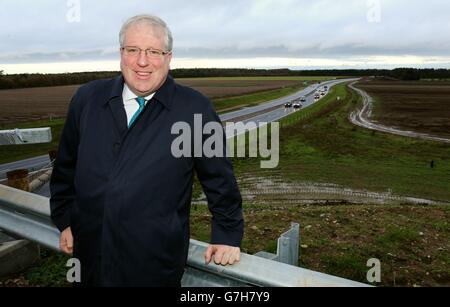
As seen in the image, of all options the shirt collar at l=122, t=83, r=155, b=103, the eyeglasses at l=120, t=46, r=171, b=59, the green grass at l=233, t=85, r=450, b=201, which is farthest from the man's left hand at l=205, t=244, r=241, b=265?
the green grass at l=233, t=85, r=450, b=201

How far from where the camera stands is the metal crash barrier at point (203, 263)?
Result: 178 centimetres

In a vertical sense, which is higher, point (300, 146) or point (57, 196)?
point (57, 196)

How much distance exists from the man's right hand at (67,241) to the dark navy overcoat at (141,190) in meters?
0.23

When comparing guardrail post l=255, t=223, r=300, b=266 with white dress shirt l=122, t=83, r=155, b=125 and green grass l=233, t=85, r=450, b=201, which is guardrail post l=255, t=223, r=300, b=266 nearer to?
white dress shirt l=122, t=83, r=155, b=125

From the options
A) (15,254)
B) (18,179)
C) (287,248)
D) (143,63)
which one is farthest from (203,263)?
(18,179)

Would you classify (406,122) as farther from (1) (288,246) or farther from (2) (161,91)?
(2) (161,91)

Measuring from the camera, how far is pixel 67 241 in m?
2.46

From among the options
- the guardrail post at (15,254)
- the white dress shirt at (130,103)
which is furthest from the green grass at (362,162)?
the white dress shirt at (130,103)

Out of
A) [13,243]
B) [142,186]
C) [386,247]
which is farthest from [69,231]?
[386,247]

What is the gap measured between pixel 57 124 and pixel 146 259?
157 feet

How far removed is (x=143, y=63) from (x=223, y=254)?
3.48 feet

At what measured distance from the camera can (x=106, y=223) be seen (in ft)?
6.81

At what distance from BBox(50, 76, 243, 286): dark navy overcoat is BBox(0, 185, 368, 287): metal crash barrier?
0.35ft
